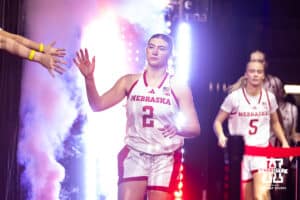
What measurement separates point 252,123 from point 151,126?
0.95 meters

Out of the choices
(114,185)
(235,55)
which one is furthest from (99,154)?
(235,55)

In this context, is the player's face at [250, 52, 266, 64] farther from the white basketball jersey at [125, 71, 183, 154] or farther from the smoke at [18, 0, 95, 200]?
the smoke at [18, 0, 95, 200]

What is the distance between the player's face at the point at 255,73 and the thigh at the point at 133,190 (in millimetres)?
1278

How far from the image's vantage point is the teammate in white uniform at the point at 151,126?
3379 millimetres

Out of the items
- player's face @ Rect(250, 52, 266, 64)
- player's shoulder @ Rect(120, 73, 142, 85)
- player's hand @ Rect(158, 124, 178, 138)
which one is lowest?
player's hand @ Rect(158, 124, 178, 138)

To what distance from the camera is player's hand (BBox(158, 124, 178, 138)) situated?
3.48 metres

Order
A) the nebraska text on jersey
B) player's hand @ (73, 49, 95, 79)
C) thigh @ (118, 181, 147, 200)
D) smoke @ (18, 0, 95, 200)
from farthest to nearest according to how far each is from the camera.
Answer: smoke @ (18, 0, 95, 200) < the nebraska text on jersey < thigh @ (118, 181, 147, 200) < player's hand @ (73, 49, 95, 79)

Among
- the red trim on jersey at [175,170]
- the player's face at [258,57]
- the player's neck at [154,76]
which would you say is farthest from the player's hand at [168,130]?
the player's face at [258,57]

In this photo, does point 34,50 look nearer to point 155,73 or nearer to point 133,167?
point 155,73

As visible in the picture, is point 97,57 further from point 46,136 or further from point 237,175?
point 237,175

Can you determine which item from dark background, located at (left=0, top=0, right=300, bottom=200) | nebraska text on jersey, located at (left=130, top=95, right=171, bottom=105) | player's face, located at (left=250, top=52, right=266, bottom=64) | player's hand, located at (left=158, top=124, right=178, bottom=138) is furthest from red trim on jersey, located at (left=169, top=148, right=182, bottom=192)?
player's face, located at (left=250, top=52, right=266, bottom=64)

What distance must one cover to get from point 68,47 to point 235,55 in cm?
134

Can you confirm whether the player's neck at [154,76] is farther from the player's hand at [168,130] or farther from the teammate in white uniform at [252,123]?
the teammate in white uniform at [252,123]

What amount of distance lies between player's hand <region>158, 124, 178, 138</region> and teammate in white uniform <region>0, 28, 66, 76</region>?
75 centimetres
